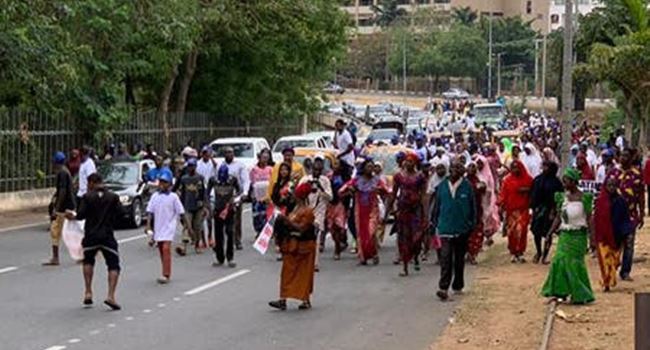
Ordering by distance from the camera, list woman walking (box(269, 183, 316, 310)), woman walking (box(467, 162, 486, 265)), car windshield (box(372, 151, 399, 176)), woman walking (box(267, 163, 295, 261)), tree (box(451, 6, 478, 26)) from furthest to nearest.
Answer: tree (box(451, 6, 478, 26))
car windshield (box(372, 151, 399, 176))
woman walking (box(467, 162, 486, 265))
woman walking (box(267, 163, 295, 261))
woman walking (box(269, 183, 316, 310))

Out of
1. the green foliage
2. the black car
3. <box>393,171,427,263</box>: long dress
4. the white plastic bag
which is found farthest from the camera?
the green foliage

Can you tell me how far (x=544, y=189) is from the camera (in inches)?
775

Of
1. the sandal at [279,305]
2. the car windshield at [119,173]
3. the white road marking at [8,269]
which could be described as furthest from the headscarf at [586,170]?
the car windshield at [119,173]

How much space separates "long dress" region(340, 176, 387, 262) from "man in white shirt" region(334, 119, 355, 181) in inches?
70.6

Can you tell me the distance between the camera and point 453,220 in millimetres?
16141

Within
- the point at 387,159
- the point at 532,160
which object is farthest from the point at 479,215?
the point at 387,159

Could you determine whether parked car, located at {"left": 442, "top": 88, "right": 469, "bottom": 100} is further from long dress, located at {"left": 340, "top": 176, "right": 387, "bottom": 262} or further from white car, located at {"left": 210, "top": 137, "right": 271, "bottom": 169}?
long dress, located at {"left": 340, "top": 176, "right": 387, "bottom": 262}

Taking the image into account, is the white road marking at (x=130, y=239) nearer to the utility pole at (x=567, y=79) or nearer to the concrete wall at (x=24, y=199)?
the concrete wall at (x=24, y=199)

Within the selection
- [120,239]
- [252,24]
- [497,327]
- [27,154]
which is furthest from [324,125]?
[497,327]

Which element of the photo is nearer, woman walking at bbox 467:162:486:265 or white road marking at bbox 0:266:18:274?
white road marking at bbox 0:266:18:274

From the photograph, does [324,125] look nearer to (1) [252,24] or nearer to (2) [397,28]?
(1) [252,24]

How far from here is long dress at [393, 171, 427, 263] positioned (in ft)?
62.5

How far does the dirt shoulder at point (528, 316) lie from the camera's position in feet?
43.4

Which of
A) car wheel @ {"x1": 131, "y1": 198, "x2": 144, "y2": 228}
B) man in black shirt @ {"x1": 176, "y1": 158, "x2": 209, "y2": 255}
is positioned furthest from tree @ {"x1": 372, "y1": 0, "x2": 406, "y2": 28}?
man in black shirt @ {"x1": 176, "y1": 158, "x2": 209, "y2": 255}
